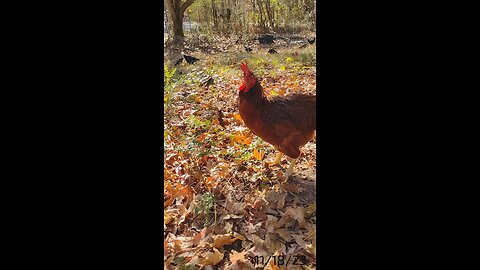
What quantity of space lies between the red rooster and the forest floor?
4 centimetres

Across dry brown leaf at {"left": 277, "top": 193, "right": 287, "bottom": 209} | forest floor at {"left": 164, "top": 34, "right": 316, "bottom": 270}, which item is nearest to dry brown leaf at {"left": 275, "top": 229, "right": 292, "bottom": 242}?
forest floor at {"left": 164, "top": 34, "right": 316, "bottom": 270}

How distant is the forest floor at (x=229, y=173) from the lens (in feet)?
6.70

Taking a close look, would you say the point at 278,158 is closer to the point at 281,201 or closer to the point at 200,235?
the point at 281,201

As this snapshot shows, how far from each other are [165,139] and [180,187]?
27 cm

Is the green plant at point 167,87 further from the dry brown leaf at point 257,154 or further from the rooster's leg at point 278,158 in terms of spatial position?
the rooster's leg at point 278,158

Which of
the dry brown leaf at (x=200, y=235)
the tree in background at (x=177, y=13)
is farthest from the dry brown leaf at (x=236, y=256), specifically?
the tree in background at (x=177, y=13)

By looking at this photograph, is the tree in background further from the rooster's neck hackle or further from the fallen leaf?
the fallen leaf

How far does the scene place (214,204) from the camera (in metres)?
2.09

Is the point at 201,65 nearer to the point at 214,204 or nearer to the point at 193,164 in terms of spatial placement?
the point at 193,164

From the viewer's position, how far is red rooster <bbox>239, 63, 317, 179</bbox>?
7.09 feet

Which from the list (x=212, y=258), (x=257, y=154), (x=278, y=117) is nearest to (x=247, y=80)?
(x=278, y=117)

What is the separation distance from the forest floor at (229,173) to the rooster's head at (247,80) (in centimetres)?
3

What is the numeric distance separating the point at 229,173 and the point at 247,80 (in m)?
0.51

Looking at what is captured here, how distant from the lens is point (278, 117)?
7.25ft
